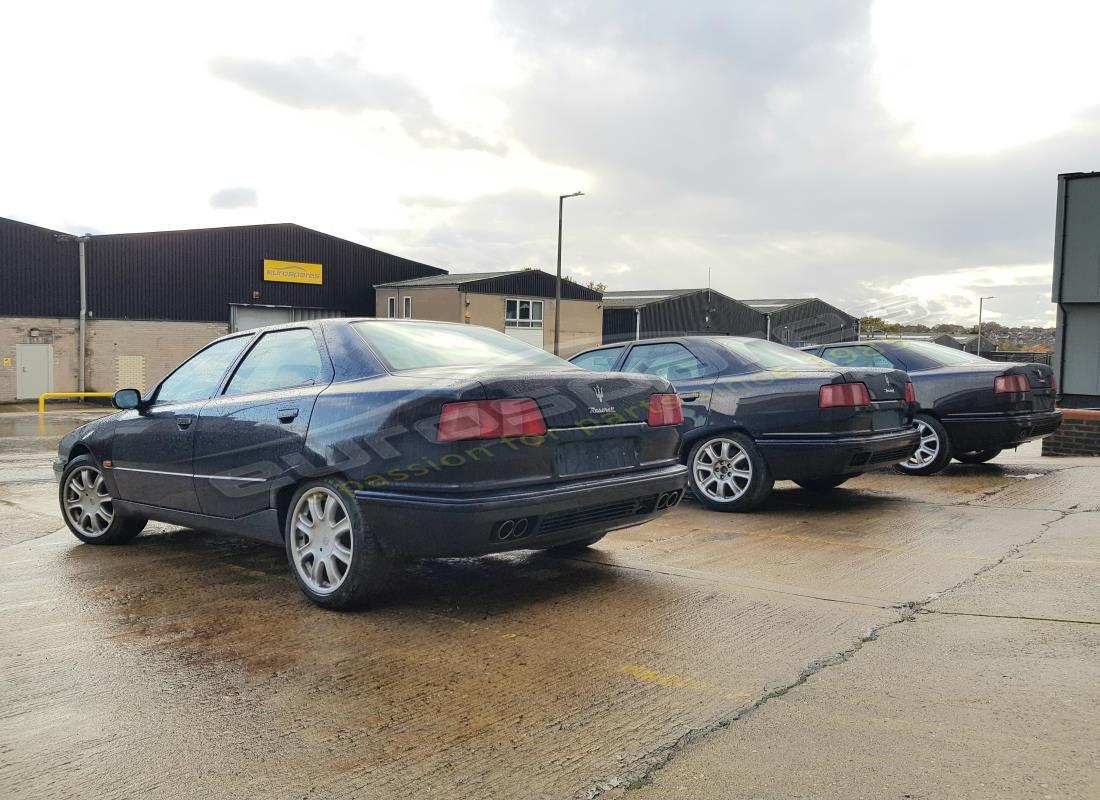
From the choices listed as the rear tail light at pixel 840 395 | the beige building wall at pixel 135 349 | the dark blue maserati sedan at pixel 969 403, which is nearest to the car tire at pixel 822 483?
the rear tail light at pixel 840 395

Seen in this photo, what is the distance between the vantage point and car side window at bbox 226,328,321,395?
4.96 meters

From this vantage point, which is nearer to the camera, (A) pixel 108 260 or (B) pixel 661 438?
(B) pixel 661 438

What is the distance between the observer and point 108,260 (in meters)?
36.7

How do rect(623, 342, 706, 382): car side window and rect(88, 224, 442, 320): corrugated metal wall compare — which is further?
rect(88, 224, 442, 320): corrugated metal wall

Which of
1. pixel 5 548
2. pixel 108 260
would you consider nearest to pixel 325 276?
pixel 108 260

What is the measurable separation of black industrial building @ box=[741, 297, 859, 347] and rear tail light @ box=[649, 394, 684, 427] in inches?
2148

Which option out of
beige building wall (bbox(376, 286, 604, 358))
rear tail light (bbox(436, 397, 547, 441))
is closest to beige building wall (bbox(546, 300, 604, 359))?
beige building wall (bbox(376, 286, 604, 358))

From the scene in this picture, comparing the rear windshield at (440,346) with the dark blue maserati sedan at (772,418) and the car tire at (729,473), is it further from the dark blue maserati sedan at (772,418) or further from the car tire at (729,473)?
the car tire at (729,473)

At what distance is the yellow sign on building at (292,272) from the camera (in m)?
41.5

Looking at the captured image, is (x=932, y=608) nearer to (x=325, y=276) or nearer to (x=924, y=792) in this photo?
(x=924, y=792)

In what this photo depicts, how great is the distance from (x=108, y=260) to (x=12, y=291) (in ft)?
12.3

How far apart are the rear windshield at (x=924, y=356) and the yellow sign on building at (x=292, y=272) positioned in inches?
1417

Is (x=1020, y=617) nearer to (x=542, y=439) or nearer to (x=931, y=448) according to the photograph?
(x=542, y=439)

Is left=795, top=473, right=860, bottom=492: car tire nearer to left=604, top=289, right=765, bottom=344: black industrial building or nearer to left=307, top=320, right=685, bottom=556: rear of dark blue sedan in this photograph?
left=307, top=320, right=685, bottom=556: rear of dark blue sedan
